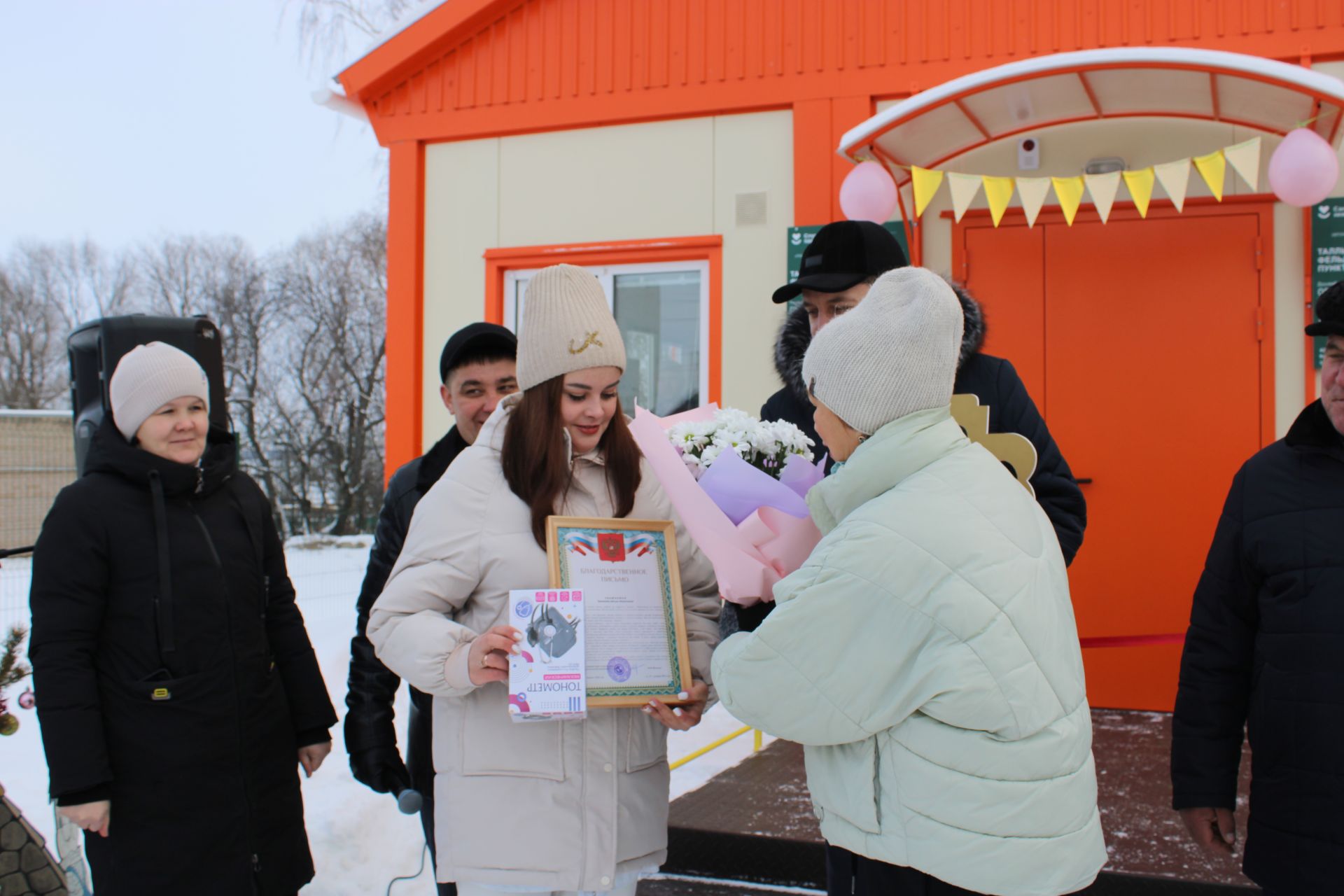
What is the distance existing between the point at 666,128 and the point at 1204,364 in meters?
3.19

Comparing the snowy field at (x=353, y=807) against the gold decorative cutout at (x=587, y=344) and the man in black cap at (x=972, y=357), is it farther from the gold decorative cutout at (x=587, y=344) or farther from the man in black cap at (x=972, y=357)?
the man in black cap at (x=972, y=357)

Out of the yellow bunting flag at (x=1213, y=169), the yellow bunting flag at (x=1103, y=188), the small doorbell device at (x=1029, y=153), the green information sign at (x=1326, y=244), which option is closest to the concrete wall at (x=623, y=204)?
the small doorbell device at (x=1029, y=153)

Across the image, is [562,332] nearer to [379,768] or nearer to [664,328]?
[379,768]

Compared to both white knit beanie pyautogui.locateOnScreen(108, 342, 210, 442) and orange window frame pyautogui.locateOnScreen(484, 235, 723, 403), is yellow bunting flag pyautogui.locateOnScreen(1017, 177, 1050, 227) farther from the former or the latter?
white knit beanie pyautogui.locateOnScreen(108, 342, 210, 442)

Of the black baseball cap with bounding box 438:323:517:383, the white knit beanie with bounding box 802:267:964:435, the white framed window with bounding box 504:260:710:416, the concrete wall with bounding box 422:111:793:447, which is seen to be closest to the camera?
the white knit beanie with bounding box 802:267:964:435

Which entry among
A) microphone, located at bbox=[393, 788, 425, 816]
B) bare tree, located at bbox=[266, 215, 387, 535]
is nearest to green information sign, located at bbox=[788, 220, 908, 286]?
microphone, located at bbox=[393, 788, 425, 816]

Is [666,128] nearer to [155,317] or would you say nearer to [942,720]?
[155,317]

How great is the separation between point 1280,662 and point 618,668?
1467 mm

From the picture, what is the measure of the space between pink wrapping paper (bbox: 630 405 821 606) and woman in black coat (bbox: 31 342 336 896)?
4.52ft

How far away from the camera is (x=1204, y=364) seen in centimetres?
531

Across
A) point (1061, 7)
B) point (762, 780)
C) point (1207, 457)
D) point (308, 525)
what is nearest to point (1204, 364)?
point (1207, 457)

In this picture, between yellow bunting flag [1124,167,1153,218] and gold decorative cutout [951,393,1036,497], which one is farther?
yellow bunting flag [1124,167,1153,218]

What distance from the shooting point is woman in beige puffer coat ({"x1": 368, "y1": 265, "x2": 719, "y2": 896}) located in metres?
2.17

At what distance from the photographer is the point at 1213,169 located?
481 cm
